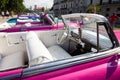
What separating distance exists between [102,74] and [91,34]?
100 cm

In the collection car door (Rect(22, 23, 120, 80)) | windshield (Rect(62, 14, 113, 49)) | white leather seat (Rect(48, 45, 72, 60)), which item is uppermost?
windshield (Rect(62, 14, 113, 49))

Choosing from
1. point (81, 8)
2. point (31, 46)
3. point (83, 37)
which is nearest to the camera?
point (31, 46)

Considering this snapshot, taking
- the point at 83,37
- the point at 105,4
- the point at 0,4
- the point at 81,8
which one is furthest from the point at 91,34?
the point at 81,8

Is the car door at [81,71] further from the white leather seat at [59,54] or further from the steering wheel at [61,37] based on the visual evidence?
the steering wheel at [61,37]

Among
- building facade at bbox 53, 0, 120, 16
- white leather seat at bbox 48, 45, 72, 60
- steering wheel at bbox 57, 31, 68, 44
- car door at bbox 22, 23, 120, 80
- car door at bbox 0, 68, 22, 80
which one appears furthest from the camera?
building facade at bbox 53, 0, 120, 16

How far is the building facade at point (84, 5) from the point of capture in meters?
58.2

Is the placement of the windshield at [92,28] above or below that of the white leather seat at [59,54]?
above

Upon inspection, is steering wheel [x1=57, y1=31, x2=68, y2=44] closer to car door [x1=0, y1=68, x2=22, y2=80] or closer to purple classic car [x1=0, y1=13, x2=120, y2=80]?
purple classic car [x1=0, y1=13, x2=120, y2=80]

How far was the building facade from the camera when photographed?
191ft

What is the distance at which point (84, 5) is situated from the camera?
74.6 metres

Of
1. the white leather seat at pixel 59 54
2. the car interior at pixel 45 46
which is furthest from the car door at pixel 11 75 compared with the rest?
the white leather seat at pixel 59 54

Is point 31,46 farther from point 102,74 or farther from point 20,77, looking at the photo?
point 102,74

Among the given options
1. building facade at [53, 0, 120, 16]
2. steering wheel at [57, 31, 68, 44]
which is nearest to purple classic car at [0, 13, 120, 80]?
steering wheel at [57, 31, 68, 44]

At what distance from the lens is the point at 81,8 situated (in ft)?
249
